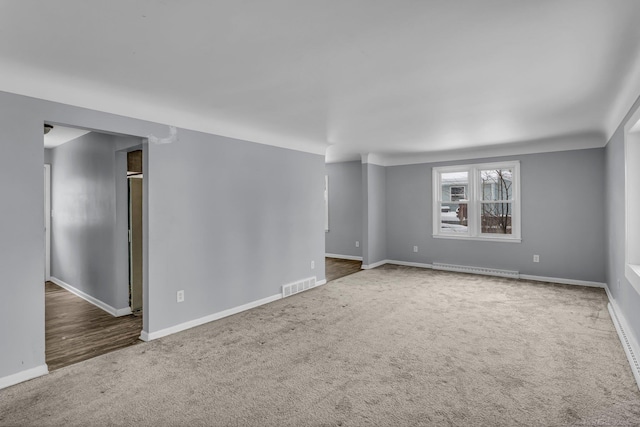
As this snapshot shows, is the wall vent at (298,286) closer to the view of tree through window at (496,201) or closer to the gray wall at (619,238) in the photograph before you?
the view of tree through window at (496,201)

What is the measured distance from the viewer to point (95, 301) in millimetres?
4660

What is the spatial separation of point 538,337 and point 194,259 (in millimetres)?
3664

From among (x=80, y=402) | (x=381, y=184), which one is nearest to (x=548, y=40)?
(x=80, y=402)

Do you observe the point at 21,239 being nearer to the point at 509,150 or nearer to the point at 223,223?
the point at 223,223

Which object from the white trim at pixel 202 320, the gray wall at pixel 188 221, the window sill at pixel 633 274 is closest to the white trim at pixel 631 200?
the window sill at pixel 633 274

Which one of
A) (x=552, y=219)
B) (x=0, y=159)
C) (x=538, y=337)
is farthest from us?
(x=552, y=219)

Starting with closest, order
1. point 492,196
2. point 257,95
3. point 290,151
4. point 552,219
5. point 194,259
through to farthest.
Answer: point 257,95, point 194,259, point 290,151, point 552,219, point 492,196

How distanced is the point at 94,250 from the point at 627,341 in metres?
6.10

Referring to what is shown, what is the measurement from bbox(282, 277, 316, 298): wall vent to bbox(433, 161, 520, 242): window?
2.95 m

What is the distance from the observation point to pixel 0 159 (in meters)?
2.54

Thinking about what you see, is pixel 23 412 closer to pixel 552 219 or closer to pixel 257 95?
pixel 257 95

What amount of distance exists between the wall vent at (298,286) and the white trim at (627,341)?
12.2 feet

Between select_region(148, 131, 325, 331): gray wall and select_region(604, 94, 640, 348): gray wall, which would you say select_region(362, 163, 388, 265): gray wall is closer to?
select_region(148, 131, 325, 331): gray wall

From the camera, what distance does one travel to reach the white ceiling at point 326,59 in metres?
1.80
